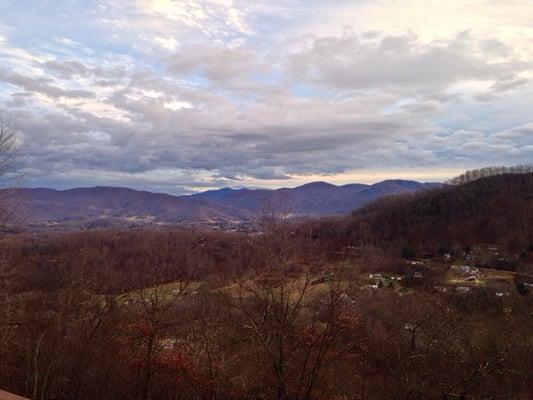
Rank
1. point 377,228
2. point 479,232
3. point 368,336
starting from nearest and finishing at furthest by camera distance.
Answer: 1. point 368,336
2. point 479,232
3. point 377,228

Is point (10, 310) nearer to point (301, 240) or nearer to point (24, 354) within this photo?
point (24, 354)

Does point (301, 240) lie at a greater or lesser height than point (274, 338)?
greater

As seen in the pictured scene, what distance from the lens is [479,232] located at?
92125mm

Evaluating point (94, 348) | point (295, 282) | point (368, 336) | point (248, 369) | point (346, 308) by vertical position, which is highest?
point (295, 282)

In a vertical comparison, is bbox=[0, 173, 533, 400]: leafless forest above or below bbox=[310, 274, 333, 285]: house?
below

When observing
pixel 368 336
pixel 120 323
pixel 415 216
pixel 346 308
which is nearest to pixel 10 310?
pixel 120 323

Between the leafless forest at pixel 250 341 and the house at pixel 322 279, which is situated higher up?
the house at pixel 322 279

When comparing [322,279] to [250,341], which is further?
[250,341]

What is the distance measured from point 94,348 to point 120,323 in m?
1.51

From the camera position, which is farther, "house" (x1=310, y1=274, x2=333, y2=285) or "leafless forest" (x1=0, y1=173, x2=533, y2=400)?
"house" (x1=310, y1=274, x2=333, y2=285)

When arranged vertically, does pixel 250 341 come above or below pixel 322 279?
below

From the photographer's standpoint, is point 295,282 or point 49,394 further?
point 295,282

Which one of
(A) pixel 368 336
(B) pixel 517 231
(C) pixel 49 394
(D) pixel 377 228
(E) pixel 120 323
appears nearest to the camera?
(C) pixel 49 394

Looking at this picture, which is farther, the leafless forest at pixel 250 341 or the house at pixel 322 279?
the house at pixel 322 279
